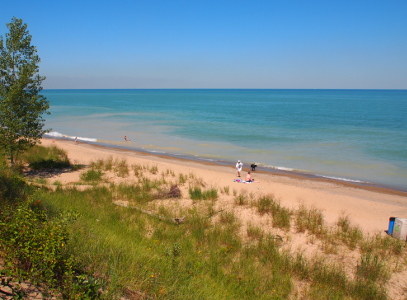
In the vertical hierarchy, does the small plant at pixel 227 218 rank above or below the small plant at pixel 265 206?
below

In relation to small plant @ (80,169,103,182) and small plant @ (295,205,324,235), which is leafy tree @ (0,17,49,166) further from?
small plant @ (295,205,324,235)

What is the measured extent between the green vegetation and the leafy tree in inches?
189

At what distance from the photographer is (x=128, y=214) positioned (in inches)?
364

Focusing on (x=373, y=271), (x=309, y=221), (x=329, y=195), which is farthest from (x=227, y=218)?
(x=329, y=195)

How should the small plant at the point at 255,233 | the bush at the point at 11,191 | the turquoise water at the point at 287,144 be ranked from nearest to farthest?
1. the bush at the point at 11,191
2. the small plant at the point at 255,233
3. the turquoise water at the point at 287,144

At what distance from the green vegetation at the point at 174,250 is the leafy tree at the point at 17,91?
4804 mm

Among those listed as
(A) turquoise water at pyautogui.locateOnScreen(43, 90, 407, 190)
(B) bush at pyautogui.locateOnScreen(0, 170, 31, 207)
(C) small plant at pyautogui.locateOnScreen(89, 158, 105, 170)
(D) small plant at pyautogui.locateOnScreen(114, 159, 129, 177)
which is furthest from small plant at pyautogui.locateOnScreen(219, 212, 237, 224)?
(A) turquoise water at pyautogui.locateOnScreen(43, 90, 407, 190)

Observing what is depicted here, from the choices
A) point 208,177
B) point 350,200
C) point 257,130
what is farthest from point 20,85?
Result: point 257,130

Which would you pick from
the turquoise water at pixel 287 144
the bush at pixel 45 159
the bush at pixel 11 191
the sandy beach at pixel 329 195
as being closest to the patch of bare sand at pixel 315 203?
the sandy beach at pixel 329 195

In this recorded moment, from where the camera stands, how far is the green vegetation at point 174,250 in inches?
170

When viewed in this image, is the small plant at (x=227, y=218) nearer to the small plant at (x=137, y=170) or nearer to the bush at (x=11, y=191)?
the bush at (x=11, y=191)

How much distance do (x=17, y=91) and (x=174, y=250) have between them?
35.6ft

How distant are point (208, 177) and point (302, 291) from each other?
11705 millimetres

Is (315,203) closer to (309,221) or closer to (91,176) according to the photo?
(309,221)
